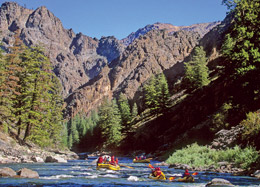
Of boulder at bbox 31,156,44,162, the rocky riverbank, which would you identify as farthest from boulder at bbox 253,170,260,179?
boulder at bbox 31,156,44,162

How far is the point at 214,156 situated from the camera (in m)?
26.1

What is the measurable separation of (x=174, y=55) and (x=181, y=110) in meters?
136

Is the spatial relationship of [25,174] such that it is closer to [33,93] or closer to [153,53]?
[33,93]

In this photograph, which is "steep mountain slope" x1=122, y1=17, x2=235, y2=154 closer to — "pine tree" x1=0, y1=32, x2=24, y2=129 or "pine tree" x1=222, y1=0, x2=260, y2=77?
"pine tree" x1=222, y1=0, x2=260, y2=77

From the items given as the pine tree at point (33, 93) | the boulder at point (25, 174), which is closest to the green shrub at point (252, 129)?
the boulder at point (25, 174)

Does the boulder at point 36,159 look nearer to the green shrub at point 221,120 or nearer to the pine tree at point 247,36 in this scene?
the green shrub at point 221,120

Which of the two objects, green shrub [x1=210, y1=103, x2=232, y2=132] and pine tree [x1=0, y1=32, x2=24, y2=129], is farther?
green shrub [x1=210, y1=103, x2=232, y2=132]

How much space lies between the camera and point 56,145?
219 ft

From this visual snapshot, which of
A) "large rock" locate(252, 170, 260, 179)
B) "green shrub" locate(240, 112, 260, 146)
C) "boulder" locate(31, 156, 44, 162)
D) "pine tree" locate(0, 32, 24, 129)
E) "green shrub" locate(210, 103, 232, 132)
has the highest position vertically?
"pine tree" locate(0, 32, 24, 129)

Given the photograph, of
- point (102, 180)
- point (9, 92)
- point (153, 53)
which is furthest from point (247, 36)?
point (153, 53)

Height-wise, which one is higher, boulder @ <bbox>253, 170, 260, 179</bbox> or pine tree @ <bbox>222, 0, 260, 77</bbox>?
pine tree @ <bbox>222, 0, 260, 77</bbox>

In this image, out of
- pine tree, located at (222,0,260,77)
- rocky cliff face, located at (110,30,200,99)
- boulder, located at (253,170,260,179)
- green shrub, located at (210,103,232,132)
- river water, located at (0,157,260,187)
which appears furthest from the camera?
rocky cliff face, located at (110,30,200,99)

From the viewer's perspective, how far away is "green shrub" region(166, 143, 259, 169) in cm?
2117

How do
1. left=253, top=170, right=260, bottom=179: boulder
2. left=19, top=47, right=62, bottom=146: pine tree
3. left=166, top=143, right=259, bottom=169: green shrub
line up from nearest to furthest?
1. left=253, top=170, right=260, bottom=179: boulder
2. left=166, top=143, right=259, bottom=169: green shrub
3. left=19, top=47, right=62, bottom=146: pine tree
